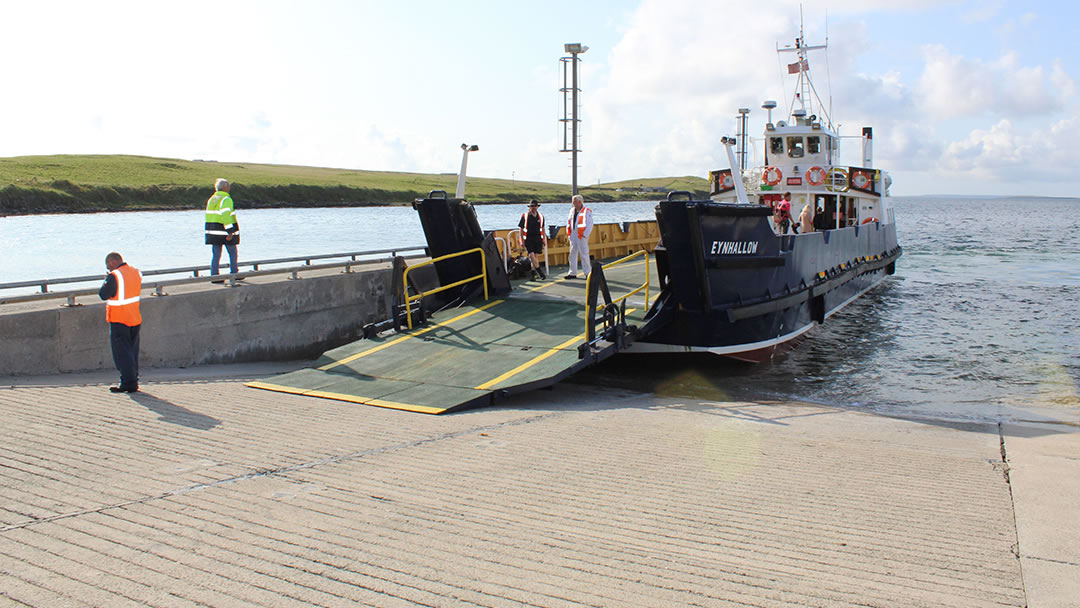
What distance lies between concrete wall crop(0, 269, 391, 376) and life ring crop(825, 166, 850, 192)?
11.9 meters

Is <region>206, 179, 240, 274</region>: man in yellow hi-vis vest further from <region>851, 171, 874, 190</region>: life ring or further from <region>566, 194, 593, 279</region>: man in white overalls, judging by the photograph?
<region>851, 171, 874, 190</region>: life ring

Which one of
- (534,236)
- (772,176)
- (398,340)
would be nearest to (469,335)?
(398,340)

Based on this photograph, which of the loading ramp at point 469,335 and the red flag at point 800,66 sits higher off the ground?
the red flag at point 800,66

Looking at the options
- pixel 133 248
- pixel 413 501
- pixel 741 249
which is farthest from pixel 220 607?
pixel 133 248

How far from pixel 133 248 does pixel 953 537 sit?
37.4 meters

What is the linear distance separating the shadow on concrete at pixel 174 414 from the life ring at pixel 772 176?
16.3m

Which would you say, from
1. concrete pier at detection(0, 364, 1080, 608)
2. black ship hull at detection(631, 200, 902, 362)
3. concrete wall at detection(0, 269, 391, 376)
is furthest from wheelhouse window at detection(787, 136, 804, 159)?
concrete pier at detection(0, 364, 1080, 608)

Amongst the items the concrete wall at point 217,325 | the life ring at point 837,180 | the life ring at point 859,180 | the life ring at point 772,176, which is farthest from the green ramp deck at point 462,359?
the life ring at point 859,180

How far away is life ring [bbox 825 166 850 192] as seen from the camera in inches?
781

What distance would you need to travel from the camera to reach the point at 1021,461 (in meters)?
6.53

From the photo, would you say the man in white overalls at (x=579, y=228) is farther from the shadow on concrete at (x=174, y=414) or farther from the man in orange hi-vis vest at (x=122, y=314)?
the shadow on concrete at (x=174, y=414)

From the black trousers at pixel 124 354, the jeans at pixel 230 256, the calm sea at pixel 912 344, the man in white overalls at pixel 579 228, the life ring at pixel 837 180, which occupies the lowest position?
the calm sea at pixel 912 344

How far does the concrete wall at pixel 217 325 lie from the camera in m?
9.07

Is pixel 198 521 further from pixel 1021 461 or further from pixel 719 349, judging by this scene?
pixel 719 349
